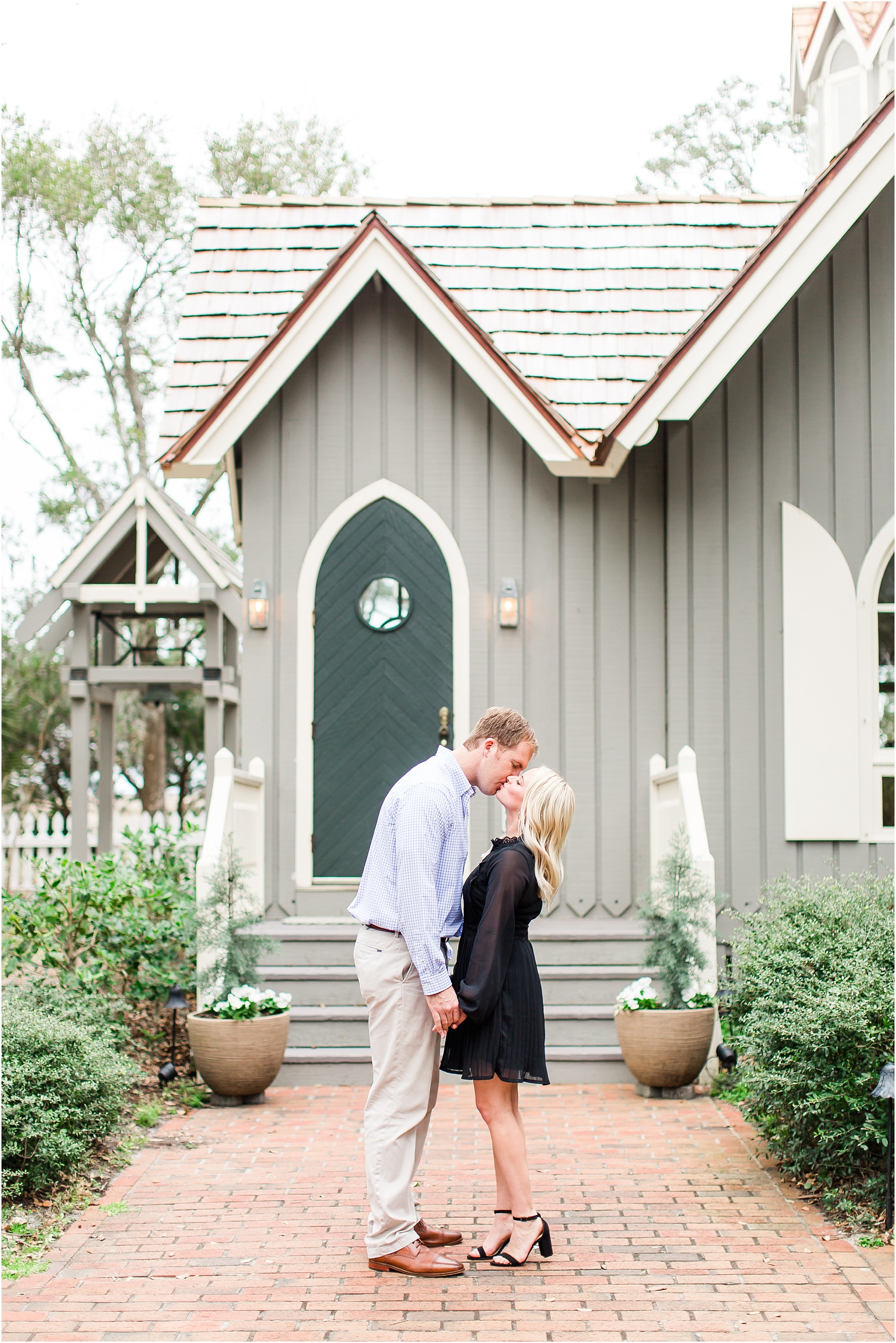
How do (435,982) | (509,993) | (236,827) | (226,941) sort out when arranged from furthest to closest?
(236,827)
(226,941)
(509,993)
(435,982)

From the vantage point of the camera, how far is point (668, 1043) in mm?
6559

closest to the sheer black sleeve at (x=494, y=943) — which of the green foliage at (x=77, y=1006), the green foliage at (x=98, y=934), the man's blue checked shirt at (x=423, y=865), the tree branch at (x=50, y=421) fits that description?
the man's blue checked shirt at (x=423, y=865)

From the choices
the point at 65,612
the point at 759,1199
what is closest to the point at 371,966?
the point at 759,1199

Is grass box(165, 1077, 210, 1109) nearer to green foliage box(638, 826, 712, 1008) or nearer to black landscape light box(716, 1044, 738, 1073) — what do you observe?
green foliage box(638, 826, 712, 1008)

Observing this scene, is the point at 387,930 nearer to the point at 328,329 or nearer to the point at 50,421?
the point at 328,329

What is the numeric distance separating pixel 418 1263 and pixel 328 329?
6.22 meters

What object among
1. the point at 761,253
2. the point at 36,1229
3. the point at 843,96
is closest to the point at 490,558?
the point at 761,253

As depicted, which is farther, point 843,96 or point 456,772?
point 843,96

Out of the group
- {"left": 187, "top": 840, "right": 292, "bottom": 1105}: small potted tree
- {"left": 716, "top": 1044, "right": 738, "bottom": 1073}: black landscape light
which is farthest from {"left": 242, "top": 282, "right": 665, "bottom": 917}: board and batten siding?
{"left": 716, "top": 1044, "right": 738, "bottom": 1073}: black landscape light

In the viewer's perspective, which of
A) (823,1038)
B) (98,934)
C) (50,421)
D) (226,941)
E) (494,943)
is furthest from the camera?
(50,421)

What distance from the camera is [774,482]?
27.7ft

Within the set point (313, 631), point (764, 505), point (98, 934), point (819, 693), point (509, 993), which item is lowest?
point (98, 934)

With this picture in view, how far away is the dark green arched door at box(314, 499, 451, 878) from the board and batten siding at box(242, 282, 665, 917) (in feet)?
0.70

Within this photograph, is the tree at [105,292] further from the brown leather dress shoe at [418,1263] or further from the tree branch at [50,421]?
the brown leather dress shoe at [418,1263]
